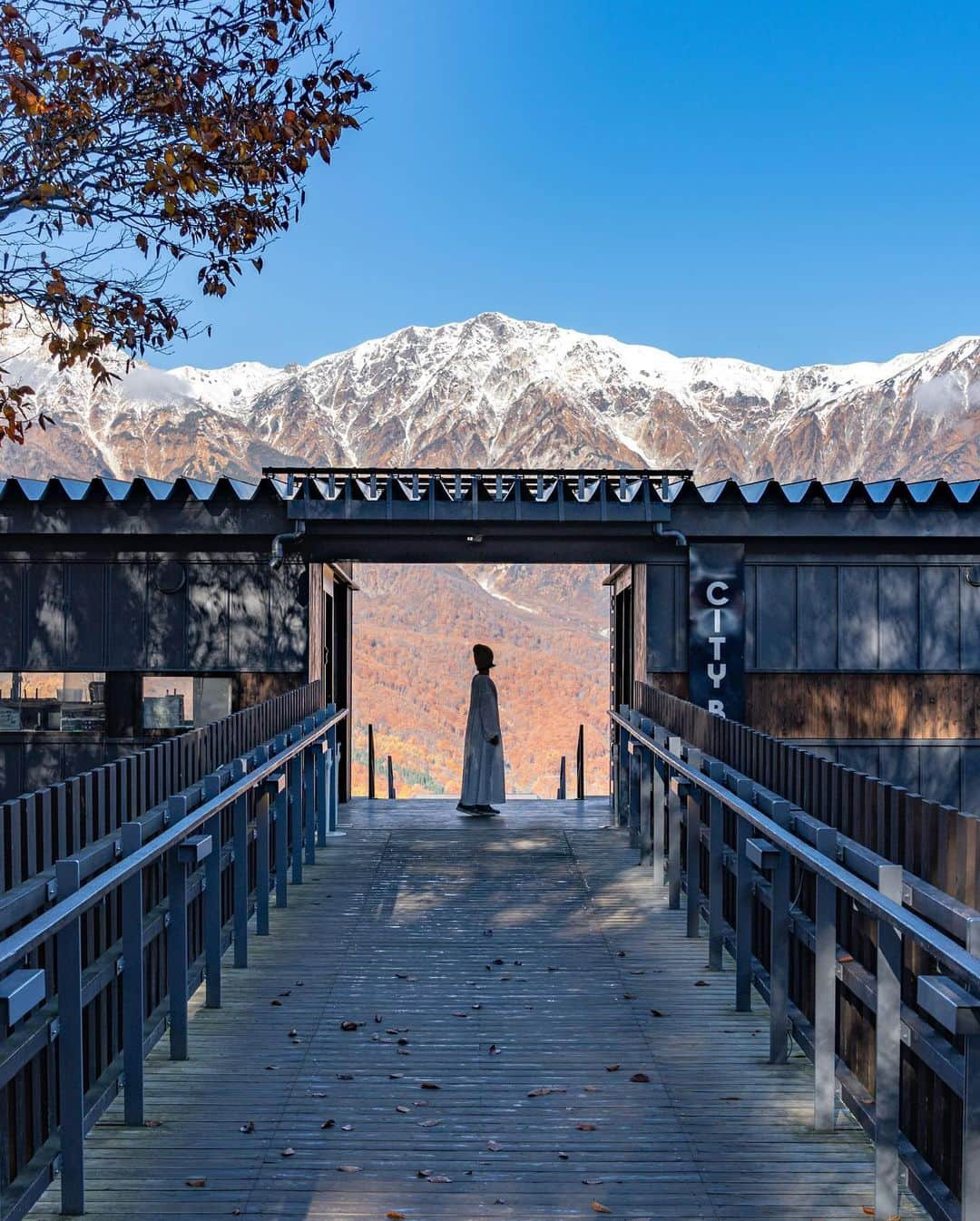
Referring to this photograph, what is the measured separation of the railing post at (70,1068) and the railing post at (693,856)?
14.6ft

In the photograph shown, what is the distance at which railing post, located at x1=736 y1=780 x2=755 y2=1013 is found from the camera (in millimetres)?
5879

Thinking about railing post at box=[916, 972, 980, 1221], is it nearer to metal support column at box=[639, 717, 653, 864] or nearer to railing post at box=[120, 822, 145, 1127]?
railing post at box=[120, 822, 145, 1127]

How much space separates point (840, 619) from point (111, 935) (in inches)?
368

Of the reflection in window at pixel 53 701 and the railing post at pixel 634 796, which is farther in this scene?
the reflection in window at pixel 53 701

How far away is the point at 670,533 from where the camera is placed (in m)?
12.2

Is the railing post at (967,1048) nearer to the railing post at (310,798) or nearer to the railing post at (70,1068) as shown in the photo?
the railing post at (70,1068)

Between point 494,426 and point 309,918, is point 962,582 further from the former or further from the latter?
point 494,426

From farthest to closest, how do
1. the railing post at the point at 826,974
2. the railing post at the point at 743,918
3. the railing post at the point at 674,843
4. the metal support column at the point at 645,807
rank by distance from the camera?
the metal support column at the point at 645,807
the railing post at the point at 674,843
the railing post at the point at 743,918
the railing post at the point at 826,974

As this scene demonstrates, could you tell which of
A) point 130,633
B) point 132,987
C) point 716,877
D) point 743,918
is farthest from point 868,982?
point 130,633

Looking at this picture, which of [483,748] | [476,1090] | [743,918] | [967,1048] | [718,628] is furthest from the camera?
[483,748]

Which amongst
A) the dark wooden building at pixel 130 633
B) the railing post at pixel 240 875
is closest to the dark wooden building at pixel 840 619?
the dark wooden building at pixel 130 633

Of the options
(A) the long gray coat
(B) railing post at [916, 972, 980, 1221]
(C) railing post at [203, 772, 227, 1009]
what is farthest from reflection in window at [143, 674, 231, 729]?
(B) railing post at [916, 972, 980, 1221]

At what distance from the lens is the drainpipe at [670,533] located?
40.1 feet

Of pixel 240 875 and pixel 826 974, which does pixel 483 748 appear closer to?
pixel 240 875
